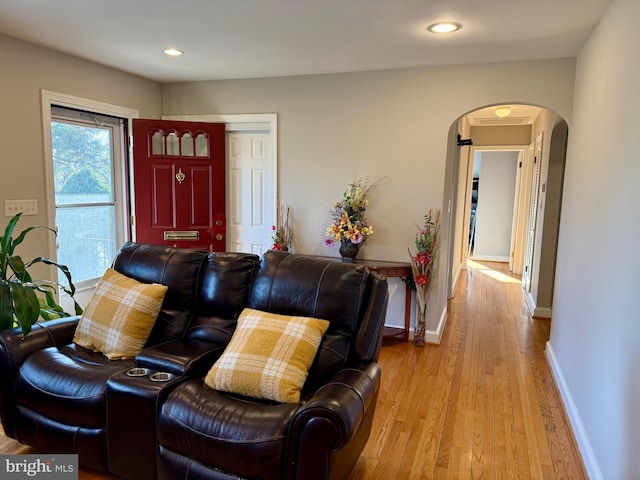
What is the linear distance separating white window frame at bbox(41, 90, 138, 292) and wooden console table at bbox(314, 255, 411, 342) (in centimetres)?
223

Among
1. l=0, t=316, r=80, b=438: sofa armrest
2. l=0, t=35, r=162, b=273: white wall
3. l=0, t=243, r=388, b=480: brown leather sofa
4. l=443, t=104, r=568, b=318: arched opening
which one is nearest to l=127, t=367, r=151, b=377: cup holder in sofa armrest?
l=0, t=243, r=388, b=480: brown leather sofa

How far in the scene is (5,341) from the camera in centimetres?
221

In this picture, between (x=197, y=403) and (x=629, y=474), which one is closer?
(x=629, y=474)

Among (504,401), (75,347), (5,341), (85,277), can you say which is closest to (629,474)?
(504,401)

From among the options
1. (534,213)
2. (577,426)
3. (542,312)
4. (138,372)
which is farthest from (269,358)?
(534,213)

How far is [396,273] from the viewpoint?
12.5 feet

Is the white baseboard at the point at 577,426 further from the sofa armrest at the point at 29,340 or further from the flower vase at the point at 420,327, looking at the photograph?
the sofa armrest at the point at 29,340

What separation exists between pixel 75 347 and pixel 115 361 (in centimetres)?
32

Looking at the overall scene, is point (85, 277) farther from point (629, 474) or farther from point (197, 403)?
point (629, 474)

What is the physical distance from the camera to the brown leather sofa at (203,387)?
1652 mm

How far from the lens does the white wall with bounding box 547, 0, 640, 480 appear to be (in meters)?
1.78

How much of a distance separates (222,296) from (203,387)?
23.8 inches

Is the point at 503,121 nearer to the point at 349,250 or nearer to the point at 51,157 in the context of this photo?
the point at 349,250

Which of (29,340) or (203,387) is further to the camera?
(29,340)
